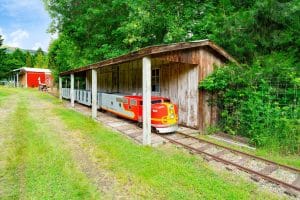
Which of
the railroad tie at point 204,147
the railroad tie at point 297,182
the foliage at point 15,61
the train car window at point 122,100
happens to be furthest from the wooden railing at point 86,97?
the foliage at point 15,61

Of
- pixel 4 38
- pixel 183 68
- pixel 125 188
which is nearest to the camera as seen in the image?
pixel 125 188

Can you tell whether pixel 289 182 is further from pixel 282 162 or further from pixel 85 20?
pixel 85 20

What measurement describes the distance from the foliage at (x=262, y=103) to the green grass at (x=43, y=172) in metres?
4.76


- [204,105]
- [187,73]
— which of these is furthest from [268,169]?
[187,73]

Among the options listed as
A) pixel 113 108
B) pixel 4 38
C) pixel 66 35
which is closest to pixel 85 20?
pixel 66 35

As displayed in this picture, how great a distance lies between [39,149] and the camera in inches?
238

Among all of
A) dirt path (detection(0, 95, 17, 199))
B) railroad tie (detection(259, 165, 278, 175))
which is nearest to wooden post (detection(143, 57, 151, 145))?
railroad tie (detection(259, 165, 278, 175))

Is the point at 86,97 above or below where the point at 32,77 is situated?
below

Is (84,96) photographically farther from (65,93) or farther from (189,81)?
(189,81)

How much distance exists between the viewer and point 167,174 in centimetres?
465

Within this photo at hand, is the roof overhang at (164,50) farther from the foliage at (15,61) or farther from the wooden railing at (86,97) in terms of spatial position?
the foliage at (15,61)

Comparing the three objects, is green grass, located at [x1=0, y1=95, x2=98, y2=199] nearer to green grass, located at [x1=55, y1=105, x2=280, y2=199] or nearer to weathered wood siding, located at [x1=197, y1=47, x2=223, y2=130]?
green grass, located at [x1=55, y1=105, x2=280, y2=199]

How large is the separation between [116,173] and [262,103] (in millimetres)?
4408

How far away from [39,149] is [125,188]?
10.1 ft
